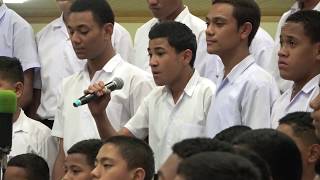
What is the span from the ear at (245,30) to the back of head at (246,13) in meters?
0.01

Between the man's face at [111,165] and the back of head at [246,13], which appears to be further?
the back of head at [246,13]

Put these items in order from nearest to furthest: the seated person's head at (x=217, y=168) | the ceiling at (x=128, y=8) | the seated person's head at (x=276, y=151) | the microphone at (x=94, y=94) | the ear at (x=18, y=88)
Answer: the seated person's head at (x=217, y=168) < the seated person's head at (x=276, y=151) < the microphone at (x=94, y=94) < the ear at (x=18, y=88) < the ceiling at (x=128, y=8)

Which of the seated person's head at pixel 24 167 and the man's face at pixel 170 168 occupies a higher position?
the man's face at pixel 170 168

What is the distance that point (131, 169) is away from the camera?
2584 millimetres

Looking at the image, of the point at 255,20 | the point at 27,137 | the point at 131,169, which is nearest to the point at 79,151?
the point at 131,169

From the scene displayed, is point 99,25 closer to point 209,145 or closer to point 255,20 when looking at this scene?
point 255,20

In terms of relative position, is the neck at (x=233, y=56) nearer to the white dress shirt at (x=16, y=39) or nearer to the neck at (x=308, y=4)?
the neck at (x=308, y=4)

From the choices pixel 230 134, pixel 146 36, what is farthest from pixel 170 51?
pixel 146 36

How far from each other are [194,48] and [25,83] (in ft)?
3.83

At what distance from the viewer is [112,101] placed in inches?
125

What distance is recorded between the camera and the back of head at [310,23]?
2811 mm

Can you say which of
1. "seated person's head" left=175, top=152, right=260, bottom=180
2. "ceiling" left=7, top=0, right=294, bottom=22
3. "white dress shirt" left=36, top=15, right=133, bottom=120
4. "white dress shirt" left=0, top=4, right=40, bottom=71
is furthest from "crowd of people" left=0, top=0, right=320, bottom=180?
"ceiling" left=7, top=0, right=294, bottom=22

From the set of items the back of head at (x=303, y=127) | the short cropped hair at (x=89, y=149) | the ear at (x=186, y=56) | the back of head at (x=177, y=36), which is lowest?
the short cropped hair at (x=89, y=149)

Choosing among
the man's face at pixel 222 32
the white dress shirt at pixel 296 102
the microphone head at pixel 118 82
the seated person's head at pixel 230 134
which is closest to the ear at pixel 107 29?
the microphone head at pixel 118 82
